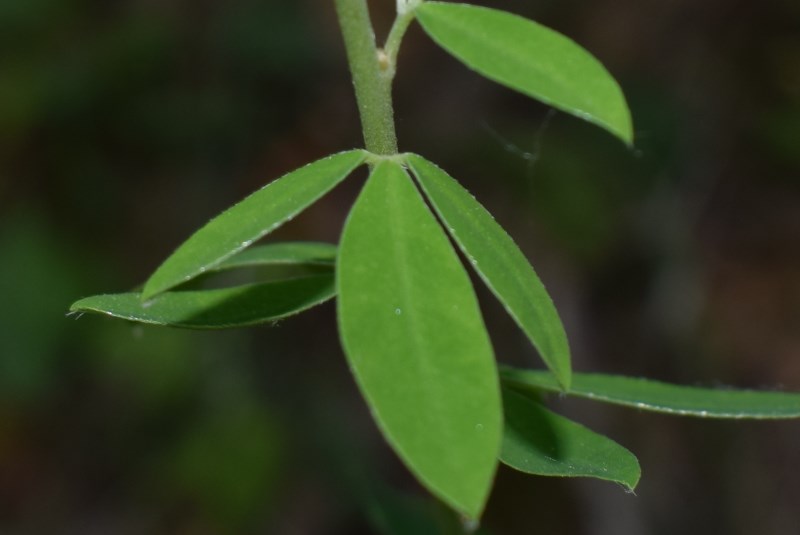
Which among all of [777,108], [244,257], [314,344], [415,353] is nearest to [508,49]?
[415,353]

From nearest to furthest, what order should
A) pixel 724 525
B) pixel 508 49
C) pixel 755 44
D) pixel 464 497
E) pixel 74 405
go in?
pixel 464 497
pixel 508 49
pixel 724 525
pixel 74 405
pixel 755 44

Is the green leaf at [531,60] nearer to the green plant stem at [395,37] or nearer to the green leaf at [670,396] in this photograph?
the green plant stem at [395,37]

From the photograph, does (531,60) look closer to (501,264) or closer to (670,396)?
(501,264)

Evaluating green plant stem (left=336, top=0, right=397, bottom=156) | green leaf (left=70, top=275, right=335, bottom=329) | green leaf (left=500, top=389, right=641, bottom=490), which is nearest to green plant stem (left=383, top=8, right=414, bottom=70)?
green plant stem (left=336, top=0, right=397, bottom=156)

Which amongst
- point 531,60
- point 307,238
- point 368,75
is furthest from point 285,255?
point 307,238

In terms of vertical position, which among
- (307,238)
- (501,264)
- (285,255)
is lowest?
(307,238)

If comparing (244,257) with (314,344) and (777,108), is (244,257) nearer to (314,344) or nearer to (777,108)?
(314,344)

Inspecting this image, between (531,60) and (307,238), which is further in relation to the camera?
(307,238)

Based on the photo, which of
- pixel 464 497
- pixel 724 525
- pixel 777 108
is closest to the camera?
pixel 464 497

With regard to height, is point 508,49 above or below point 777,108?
above
